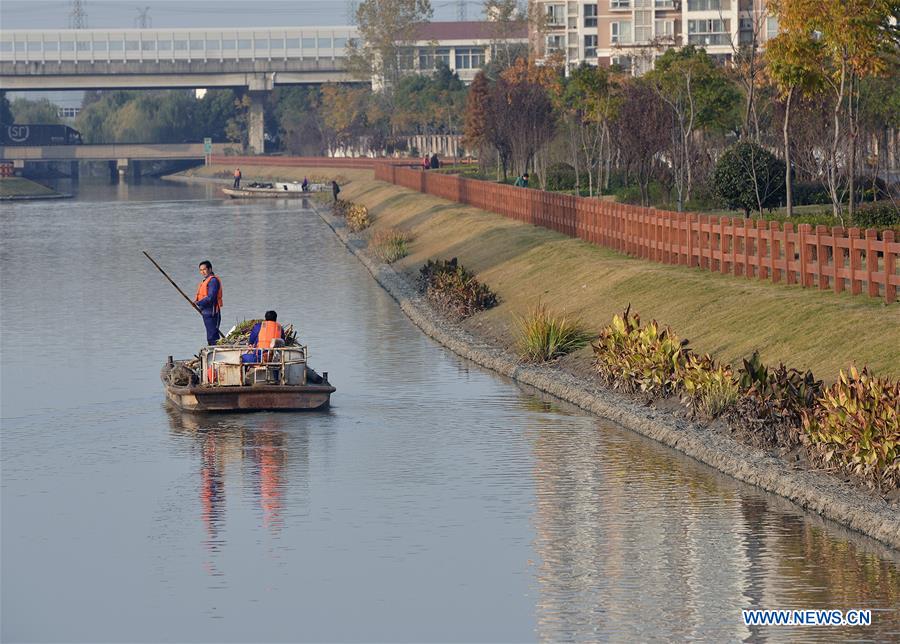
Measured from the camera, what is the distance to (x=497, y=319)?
3912cm

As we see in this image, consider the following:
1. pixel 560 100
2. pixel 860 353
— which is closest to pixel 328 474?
pixel 860 353

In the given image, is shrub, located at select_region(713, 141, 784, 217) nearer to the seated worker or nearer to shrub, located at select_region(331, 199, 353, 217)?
the seated worker

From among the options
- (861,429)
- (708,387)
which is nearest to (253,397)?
(708,387)

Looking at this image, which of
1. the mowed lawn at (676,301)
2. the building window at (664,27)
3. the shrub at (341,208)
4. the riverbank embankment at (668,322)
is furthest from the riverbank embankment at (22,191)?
the riverbank embankment at (668,322)

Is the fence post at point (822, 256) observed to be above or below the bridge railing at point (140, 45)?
below

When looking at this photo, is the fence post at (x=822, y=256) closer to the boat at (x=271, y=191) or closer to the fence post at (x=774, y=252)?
the fence post at (x=774, y=252)

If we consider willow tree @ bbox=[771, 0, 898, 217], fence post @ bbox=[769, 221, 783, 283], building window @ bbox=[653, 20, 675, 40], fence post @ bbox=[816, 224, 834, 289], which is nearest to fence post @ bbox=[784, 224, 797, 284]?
fence post @ bbox=[769, 221, 783, 283]

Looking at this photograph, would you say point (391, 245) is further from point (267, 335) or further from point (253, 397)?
point (253, 397)

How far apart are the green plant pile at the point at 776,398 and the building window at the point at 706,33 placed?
10801 cm

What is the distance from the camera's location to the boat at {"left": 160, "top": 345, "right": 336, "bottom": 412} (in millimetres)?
27219

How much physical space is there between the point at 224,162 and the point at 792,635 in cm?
17755

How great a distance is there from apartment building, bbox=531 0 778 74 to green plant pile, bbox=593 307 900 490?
295 ft

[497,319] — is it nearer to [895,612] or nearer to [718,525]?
[718,525]

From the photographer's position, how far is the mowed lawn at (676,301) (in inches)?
1005
